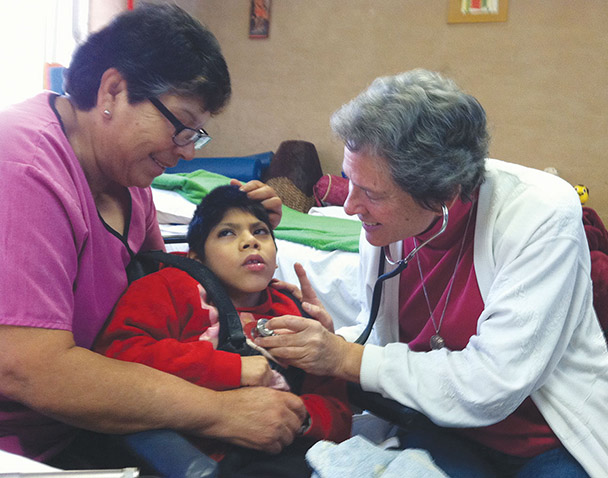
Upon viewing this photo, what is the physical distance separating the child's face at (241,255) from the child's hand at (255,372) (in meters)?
0.24

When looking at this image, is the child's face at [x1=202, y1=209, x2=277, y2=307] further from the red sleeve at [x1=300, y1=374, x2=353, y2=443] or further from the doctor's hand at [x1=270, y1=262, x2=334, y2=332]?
the red sleeve at [x1=300, y1=374, x2=353, y2=443]

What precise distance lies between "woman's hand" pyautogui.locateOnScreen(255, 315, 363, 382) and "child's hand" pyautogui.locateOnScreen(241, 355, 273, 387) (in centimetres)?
5

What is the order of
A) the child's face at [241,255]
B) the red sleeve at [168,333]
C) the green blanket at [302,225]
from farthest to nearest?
the green blanket at [302,225]
the child's face at [241,255]
the red sleeve at [168,333]

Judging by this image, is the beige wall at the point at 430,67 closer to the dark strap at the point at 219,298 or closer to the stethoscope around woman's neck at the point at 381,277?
the stethoscope around woman's neck at the point at 381,277

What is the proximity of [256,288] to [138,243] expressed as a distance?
1.07ft

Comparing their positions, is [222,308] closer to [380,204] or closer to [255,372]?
[255,372]

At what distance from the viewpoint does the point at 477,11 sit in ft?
14.0

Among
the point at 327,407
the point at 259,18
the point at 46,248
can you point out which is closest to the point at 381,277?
the point at 327,407

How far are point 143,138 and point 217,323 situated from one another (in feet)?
1.50

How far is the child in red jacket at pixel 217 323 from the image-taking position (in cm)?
117

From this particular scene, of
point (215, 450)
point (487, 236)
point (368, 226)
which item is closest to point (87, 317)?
point (215, 450)

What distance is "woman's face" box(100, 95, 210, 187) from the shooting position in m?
1.20

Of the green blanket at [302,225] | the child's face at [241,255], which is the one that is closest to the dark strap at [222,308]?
the child's face at [241,255]

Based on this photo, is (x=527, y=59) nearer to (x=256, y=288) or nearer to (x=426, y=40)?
(x=426, y=40)
